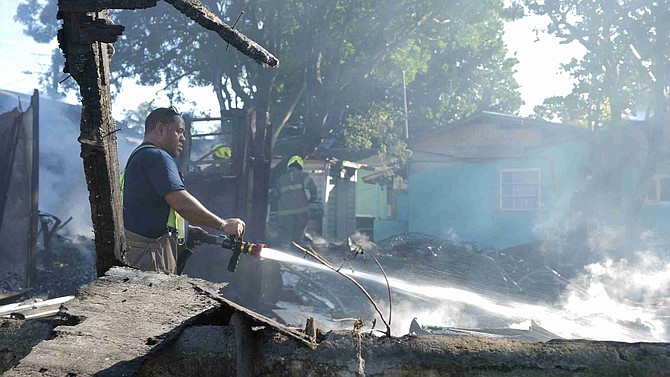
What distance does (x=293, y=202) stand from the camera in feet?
47.8

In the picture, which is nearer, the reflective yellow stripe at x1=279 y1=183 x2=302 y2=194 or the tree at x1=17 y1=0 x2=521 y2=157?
the reflective yellow stripe at x1=279 y1=183 x2=302 y2=194

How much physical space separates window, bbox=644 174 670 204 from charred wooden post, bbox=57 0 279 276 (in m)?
17.8

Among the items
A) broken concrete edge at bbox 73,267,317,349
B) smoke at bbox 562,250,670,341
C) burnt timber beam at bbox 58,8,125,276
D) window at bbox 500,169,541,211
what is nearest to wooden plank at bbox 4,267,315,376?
broken concrete edge at bbox 73,267,317,349

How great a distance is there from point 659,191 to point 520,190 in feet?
12.1

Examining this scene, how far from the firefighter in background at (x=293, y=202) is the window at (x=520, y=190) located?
23.9ft

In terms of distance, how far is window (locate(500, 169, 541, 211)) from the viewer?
19.2 meters

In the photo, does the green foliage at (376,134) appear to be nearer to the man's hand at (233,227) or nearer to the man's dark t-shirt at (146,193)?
the man's hand at (233,227)

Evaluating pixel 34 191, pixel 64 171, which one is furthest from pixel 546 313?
pixel 64 171

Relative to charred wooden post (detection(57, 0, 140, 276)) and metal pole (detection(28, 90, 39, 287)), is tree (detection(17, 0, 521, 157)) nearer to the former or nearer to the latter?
metal pole (detection(28, 90, 39, 287))

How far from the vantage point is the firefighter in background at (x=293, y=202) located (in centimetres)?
1450

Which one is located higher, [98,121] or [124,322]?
[98,121]

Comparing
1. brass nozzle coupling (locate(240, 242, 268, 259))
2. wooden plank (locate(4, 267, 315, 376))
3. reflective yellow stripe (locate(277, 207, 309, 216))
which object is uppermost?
brass nozzle coupling (locate(240, 242, 268, 259))

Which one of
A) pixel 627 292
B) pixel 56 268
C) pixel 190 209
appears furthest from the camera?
pixel 627 292

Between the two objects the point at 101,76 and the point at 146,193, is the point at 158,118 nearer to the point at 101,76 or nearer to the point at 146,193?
the point at 146,193
